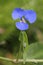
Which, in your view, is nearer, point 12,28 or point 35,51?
point 35,51

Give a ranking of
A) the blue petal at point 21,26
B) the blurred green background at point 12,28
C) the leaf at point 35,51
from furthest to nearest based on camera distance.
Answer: the blurred green background at point 12,28 < the leaf at point 35,51 < the blue petal at point 21,26

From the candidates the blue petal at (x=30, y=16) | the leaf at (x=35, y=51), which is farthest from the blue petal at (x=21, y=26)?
the leaf at (x=35, y=51)

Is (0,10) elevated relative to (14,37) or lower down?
elevated

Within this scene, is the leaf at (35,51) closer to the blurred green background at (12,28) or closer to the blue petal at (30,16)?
the blue petal at (30,16)

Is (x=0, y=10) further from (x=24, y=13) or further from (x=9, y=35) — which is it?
(x=24, y=13)

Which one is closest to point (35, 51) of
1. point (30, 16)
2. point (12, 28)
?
point (30, 16)

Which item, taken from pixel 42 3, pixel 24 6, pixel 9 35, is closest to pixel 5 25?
pixel 9 35

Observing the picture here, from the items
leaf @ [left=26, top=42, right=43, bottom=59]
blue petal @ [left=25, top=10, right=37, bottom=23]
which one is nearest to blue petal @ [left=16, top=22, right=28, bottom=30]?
blue petal @ [left=25, top=10, right=37, bottom=23]

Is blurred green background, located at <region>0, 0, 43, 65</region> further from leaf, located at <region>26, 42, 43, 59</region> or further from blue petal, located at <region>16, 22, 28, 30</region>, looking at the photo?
blue petal, located at <region>16, 22, 28, 30</region>

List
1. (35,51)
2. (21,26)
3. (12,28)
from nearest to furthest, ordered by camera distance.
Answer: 1. (21,26)
2. (35,51)
3. (12,28)

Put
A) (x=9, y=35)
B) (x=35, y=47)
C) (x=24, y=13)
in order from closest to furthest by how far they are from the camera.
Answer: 1. (x=24, y=13)
2. (x=35, y=47)
3. (x=9, y=35)

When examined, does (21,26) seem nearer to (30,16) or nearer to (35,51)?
(30,16)
